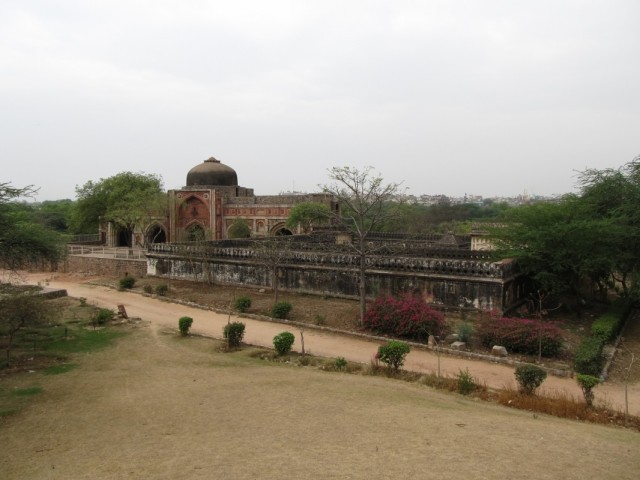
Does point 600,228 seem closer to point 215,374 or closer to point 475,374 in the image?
point 475,374

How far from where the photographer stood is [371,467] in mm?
5926

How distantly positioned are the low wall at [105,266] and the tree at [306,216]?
39.2 feet

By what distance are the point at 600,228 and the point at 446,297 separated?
18.7 ft

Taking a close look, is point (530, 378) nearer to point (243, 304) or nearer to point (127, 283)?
point (243, 304)

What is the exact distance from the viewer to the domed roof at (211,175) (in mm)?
42844

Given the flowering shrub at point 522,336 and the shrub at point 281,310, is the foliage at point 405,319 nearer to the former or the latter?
the flowering shrub at point 522,336

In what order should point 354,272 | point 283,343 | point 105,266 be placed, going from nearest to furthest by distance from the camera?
point 283,343 < point 354,272 < point 105,266

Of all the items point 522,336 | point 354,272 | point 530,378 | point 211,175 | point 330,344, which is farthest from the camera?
point 211,175

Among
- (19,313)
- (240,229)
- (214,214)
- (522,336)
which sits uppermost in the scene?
(214,214)

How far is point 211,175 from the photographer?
42.9 metres

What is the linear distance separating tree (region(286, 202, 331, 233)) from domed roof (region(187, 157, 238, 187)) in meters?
10.3

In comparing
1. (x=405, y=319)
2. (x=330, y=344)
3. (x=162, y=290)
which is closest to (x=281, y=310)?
(x=330, y=344)

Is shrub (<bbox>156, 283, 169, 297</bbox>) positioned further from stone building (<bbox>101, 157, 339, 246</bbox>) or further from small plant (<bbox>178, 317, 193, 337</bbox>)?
stone building (<bbox>101, 157, 339, 246</bbox>)

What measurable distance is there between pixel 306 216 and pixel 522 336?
23.7m
